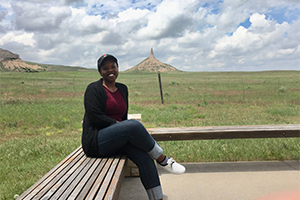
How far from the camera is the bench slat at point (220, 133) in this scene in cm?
343

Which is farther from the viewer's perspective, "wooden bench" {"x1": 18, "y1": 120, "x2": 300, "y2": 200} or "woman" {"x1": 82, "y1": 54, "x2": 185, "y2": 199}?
"woman" {"x1": 82, "y1": 54, "x2": 185, "y2": 199}

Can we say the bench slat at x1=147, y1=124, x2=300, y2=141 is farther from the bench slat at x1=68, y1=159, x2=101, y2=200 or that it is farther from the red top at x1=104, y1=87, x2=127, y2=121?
the bench slat at x1=68, y1=159, x2=101, y2=200

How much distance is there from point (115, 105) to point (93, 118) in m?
0.31

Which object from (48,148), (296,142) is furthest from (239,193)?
(48,148)

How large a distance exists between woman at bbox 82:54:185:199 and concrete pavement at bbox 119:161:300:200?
0.59m

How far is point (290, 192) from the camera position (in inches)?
111

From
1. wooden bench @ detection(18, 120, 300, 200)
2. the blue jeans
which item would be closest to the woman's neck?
the blue jeans

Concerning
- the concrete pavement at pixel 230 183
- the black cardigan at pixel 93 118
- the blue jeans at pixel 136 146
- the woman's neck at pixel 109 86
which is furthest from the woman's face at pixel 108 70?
the concrete pavement at pixel 230 183

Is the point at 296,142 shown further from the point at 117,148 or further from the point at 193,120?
the point at 117,148

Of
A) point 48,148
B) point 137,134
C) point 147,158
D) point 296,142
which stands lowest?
point 296,142

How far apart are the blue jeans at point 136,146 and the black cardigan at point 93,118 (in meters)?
0.06

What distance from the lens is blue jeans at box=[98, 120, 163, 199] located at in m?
2.28

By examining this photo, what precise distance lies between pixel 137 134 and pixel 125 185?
3.72ft

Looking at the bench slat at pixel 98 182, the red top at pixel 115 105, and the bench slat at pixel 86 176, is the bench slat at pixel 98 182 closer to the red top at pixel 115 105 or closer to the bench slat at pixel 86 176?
the bench slat at pixel 86 176
